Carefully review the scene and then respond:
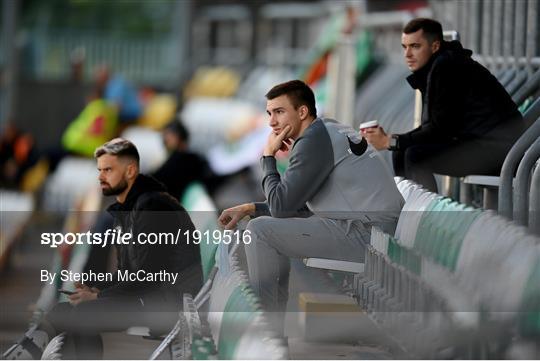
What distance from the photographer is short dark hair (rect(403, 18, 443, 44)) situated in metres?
8.33

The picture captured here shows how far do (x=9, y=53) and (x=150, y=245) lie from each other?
26.6 meters

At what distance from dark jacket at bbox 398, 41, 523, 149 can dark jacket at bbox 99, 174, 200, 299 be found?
1430 millimetres

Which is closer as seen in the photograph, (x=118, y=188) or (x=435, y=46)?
(x=118, y=188)

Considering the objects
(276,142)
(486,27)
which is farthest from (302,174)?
(486,27)

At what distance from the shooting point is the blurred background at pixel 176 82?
38.0 feet

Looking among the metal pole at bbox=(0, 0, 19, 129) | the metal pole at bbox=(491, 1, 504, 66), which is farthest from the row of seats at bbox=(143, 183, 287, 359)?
the metal pole at bbox=(0, 0, 19, 129)

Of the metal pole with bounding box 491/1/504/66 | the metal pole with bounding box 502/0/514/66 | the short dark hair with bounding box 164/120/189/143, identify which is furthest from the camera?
the short dark hair with bounding box 164/120/189/143

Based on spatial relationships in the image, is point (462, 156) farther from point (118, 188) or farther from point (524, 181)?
point (118, 188)

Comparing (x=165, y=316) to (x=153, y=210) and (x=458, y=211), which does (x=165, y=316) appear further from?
(x=458, y=211)

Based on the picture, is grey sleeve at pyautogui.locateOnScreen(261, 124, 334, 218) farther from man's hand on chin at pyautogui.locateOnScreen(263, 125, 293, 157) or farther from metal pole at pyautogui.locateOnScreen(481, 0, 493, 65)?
metal pole at pyautogui.locateOnScreen(481, 0, 493, 65)

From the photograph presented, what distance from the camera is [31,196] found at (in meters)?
23.0

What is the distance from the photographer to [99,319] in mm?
7734

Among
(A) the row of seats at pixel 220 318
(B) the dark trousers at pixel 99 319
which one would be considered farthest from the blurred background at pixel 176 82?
(A) the row of seats at pixel 220 318

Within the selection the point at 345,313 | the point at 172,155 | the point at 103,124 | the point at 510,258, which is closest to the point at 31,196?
the point at 103,124
